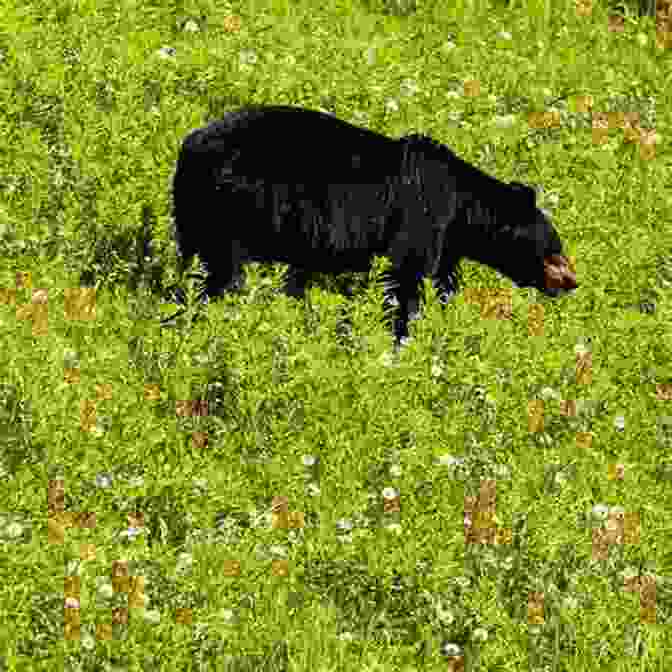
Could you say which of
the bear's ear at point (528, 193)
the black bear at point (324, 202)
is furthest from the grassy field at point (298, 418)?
the bear's ear at point (528, 193)

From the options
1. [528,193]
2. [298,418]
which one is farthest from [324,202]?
[298,418]

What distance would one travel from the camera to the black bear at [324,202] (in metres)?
8.70

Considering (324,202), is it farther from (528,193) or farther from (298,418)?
(298,418)

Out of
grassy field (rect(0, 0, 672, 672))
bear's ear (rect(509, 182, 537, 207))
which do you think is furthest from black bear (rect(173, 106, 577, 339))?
grassy field (rect(0, 0, 672, 672))

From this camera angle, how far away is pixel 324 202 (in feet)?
29.0

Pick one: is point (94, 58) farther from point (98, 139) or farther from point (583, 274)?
point (583, 274)

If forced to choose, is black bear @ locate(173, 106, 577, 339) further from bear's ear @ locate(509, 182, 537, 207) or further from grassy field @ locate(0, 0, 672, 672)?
grassy field @ locate(0, 0, 672, 672)

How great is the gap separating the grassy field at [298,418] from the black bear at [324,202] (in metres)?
0.30

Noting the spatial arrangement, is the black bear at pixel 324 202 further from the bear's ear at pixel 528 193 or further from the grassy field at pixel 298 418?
the grassy field at pixel 298 418

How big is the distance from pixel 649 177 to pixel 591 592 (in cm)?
687

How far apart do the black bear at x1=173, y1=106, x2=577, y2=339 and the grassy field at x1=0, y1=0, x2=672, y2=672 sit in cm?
30

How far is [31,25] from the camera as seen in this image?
11.8 m

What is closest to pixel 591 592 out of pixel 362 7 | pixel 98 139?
pixel 98 139

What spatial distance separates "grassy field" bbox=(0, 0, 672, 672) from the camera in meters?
5.88
